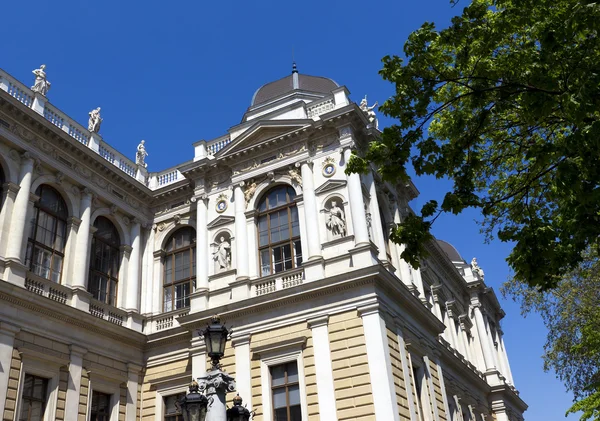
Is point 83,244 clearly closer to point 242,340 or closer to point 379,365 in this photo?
point 242,340

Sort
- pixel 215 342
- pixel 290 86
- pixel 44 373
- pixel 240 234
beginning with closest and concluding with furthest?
1. pixel 215 342
2. pixel 44 373
3. pixel 240 234
4. pixel 290 86

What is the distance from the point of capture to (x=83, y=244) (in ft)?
75.1

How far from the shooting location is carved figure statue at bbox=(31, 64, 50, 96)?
2305 centimetres

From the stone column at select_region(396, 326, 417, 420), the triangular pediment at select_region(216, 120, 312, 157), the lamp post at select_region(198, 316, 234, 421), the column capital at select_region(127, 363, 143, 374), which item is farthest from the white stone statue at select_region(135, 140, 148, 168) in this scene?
the lamp post at select_region(198, 316, 234, 421)

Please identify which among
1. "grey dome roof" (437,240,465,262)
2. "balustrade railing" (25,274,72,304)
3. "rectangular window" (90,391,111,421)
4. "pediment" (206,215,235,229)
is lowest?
"rectangular window" (90,391,111,421)

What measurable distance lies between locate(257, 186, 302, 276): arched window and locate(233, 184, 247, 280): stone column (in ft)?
2.01

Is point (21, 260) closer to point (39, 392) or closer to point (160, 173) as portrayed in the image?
point (39, 392)

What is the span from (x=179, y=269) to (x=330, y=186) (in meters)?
8.29

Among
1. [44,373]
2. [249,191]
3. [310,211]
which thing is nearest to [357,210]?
[310,211]

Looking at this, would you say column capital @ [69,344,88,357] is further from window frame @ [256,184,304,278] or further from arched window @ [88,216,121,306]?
window frame @ [256,184,304,278]

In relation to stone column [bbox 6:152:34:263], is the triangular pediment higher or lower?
higher

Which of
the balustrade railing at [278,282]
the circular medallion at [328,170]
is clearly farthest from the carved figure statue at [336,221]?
the balustrade railing at [278,282]

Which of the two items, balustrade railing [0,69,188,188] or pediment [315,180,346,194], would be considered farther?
pediment [315,180,346,194]

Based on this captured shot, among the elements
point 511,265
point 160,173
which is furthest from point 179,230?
point 511,265
